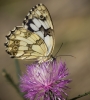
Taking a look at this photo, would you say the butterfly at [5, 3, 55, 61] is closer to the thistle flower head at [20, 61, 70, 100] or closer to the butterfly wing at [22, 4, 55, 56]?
the butterfly wing at [22, 4, 55, 56]

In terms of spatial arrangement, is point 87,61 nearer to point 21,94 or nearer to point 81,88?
Answer: point 81,88

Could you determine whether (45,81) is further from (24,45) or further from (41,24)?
(41,24)

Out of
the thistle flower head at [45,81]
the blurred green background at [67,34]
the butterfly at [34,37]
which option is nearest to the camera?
the thistle flower head at [45,81]

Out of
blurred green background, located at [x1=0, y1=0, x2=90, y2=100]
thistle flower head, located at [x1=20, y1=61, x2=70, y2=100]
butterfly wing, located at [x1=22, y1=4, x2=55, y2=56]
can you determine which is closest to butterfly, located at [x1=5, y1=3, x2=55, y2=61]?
butterfly wing, located at [x1=22, y1=4, x2=55, y2=56]

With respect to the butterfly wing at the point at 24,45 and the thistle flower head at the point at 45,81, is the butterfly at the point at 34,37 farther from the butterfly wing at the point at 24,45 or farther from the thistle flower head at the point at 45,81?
the thistle flower head at the point at 45,81

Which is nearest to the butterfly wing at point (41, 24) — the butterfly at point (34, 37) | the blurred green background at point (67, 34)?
the butterfly at point (34, 37)

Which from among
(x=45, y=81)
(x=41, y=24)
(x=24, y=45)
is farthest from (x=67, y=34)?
(x=45, y=81)

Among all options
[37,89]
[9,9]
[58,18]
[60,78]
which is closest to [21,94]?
[37,89]

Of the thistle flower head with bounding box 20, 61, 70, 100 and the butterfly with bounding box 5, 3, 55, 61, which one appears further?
the butterfly with bounding box 5, 3, 55, 61
